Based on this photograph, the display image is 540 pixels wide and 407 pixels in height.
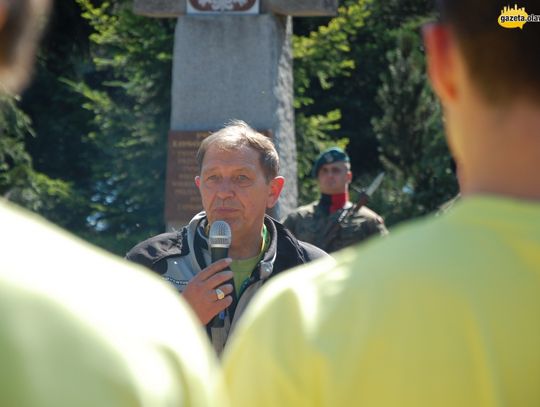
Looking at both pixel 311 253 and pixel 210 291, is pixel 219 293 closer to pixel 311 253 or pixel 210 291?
pixel 210 291

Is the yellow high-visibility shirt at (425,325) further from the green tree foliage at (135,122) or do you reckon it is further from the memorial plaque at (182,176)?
the green tree foliage at (135,122)

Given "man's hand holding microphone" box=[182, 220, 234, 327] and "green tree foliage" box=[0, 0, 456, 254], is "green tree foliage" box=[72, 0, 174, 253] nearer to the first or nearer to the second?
"green tree foliage" box=[0, 0, 456, 254]

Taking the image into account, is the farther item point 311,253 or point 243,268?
point 311,253

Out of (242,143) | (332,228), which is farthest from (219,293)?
(332,228)

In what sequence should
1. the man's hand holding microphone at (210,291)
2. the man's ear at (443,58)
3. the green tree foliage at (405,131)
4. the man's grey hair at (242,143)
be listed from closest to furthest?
the man's ear at (443,58) < the man's hand holding microphone at (210,291) < the man's grey hair at (242,143) < the green tree foliage at (405,131)

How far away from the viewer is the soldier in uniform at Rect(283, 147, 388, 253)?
9.20 metres

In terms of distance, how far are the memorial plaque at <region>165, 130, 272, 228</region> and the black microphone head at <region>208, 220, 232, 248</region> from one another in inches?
212

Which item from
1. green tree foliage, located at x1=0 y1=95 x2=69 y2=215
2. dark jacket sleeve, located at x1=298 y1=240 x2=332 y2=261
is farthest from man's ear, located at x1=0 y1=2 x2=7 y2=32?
green tree foliage, located at x1=0 y1=95 x2=69 y2=215

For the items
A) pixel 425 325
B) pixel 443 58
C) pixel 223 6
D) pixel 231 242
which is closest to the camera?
pixel 425 325

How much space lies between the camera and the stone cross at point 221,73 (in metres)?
9.68

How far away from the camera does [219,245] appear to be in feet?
14.1

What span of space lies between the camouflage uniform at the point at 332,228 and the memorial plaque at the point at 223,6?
65.3 inches

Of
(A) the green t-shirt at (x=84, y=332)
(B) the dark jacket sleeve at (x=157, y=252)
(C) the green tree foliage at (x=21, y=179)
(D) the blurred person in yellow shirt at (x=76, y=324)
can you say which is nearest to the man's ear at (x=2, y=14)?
(D) the blurred person in yellow shirt at (x=76, y=324)

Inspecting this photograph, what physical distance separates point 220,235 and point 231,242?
308 mm
